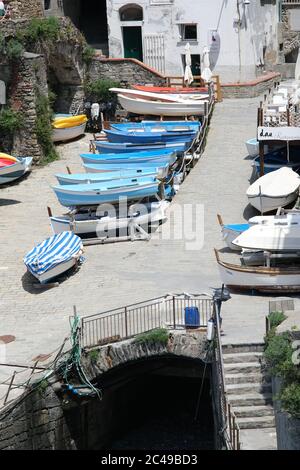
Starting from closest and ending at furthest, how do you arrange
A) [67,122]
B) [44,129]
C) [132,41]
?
[44,129] < [67,122] < [132,41]

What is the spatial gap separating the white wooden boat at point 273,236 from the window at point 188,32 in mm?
19388

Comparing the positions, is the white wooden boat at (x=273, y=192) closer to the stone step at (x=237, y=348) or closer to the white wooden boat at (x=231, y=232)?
the white wooden boat at (x=231, y=232)

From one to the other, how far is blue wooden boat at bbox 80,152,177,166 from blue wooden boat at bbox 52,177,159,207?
308cm

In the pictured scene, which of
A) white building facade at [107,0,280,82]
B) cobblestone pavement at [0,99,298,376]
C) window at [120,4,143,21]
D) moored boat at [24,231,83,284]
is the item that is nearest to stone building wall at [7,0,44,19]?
white building facade at [107,0,280,82]

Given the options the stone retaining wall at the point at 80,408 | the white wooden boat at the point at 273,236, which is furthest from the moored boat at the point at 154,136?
the stone retaining wall at the point at 80,408

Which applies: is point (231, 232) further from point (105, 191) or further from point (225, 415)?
point (225, 415)

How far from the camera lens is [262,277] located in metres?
25.9

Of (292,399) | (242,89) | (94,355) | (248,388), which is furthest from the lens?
(242,89)

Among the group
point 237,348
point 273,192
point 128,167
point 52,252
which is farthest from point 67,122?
point 237,348

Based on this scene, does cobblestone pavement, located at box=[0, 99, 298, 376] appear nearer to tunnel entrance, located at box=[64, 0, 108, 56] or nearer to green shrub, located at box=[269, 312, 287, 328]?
green shrub, located at box=[269, 312, 287, 328]

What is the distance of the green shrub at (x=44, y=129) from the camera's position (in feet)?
128

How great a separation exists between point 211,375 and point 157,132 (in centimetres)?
1545

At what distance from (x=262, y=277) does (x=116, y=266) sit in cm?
456

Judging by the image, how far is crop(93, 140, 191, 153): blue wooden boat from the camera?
1452 inches
